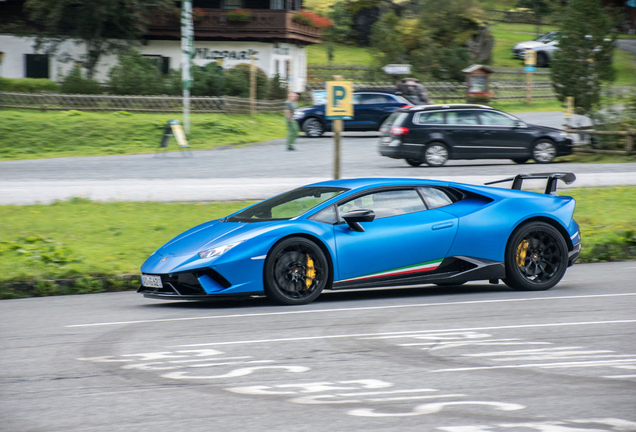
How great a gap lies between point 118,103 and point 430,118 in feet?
57.3

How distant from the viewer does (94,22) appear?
134ft

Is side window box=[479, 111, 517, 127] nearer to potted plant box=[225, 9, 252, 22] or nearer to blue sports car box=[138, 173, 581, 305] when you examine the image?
blue sports car box=[138, 173, 581, 305]

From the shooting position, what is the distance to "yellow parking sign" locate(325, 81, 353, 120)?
12.4 m

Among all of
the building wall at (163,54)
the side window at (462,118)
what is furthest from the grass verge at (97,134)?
the building wall at (163,54)

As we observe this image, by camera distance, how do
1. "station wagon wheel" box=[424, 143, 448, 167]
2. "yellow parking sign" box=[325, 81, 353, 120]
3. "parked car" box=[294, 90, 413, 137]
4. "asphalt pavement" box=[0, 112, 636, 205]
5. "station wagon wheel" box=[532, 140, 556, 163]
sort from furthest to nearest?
"parked car" box=[294, 90, 413, 137] < "station wagon wheel" box=[532, 140, 556, 163] < "station wagon wheel" box=[424, 143, 448, 167] < "asphalt pavement" box=[0, 112, 636, 205] < "yellow parking sign" box=[325, 81, 353, 120]

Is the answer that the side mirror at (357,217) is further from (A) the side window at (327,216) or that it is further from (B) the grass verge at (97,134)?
(B) the grass verge at (97,134)

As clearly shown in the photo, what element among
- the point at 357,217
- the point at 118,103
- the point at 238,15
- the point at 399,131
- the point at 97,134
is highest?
the point at 238,15

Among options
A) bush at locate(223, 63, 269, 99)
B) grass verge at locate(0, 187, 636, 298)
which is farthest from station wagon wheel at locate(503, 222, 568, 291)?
bush at locate(223, 63, 269, 99)

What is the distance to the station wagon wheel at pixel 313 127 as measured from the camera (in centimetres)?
3241

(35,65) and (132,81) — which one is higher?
(35,65)

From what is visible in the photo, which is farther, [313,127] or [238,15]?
[238,15]

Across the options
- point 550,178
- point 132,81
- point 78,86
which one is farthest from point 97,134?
point 550,178

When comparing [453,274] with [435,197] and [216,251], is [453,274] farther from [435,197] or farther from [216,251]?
[216,251]

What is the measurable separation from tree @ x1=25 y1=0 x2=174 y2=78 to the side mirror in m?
33.9
